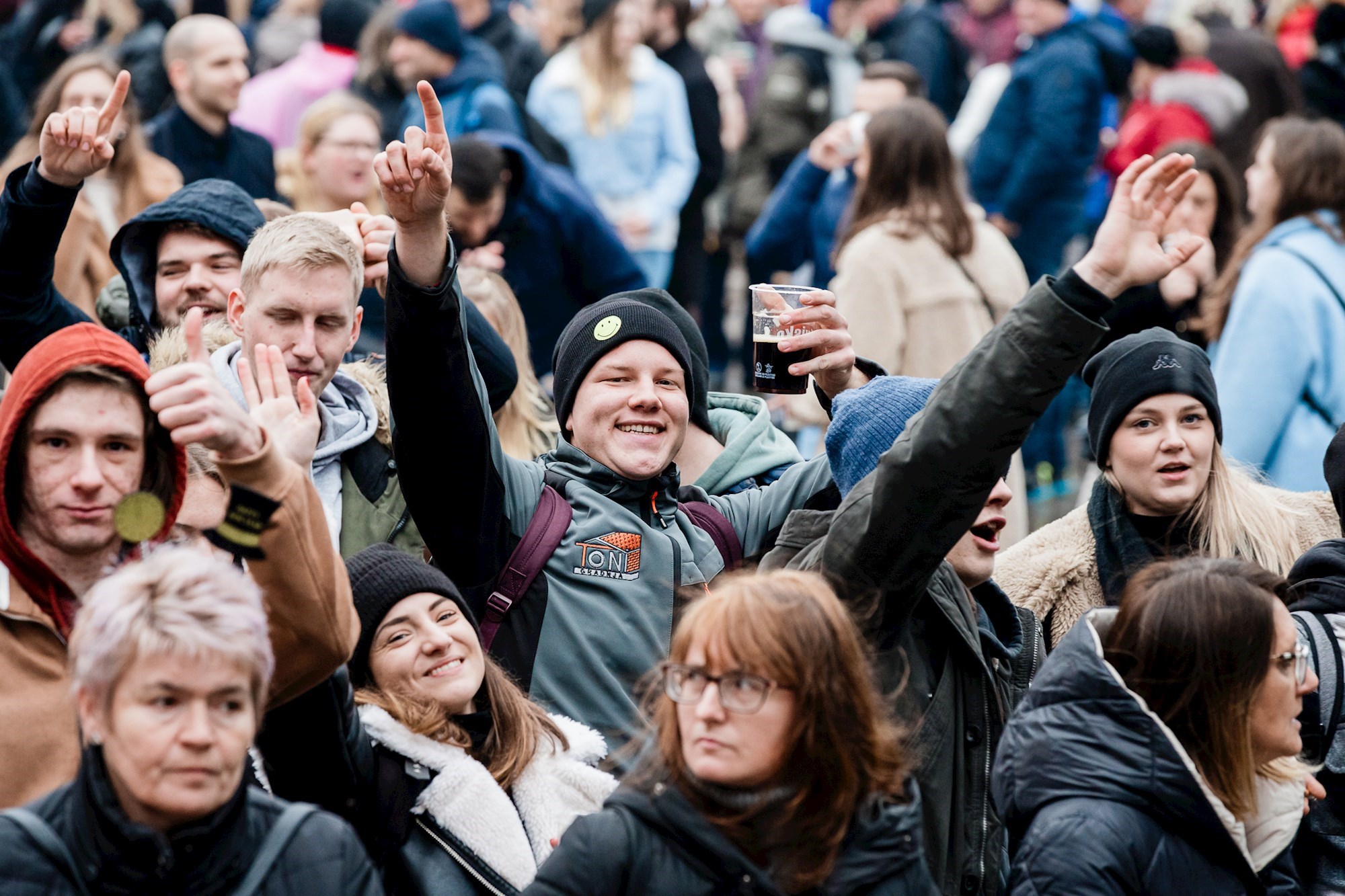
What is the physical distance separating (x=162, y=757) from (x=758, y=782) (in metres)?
0.98

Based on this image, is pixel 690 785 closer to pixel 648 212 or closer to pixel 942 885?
pixel 942 885

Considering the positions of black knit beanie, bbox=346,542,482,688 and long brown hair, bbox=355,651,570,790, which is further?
black knit beanie, bbox=346,542,482,688

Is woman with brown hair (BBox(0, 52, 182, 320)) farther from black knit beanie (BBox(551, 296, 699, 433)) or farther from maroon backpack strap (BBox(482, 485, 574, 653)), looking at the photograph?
maroon backpack strap (BBox(482, 485, 574, 653))

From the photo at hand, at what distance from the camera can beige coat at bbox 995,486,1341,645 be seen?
4.46 meters

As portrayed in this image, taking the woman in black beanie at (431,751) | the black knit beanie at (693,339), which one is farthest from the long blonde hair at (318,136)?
the woman in black beanie at (431,751)

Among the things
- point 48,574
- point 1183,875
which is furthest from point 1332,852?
point 48,574

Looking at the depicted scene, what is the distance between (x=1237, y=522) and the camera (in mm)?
4598

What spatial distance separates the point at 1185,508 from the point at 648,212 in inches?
220

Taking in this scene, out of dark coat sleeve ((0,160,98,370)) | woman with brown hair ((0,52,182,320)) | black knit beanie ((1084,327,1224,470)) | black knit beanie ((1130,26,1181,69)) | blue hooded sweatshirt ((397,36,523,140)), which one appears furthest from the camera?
black knit beanie ((1130,26,1181,69))

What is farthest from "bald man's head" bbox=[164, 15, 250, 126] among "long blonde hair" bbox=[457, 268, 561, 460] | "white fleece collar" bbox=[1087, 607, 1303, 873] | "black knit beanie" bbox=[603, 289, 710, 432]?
"white fleece collar" bbox=[1087, 607, 1303, 873]

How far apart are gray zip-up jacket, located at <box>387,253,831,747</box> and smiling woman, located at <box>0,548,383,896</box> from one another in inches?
41.8

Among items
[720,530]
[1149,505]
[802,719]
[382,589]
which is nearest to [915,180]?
[1149,505]

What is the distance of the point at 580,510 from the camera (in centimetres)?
392

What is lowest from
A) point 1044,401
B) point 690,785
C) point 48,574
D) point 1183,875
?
point 1183,875
